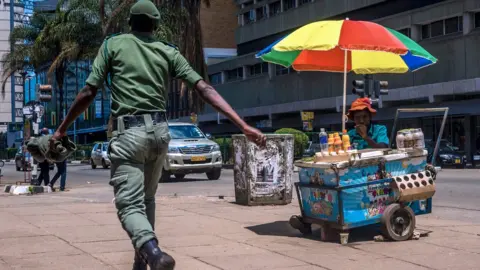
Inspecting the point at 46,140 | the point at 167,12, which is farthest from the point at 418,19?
the point at 46,140

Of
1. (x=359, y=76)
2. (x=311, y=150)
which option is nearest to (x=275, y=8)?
(x=359, y=76)

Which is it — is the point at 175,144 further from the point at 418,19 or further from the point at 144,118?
the point at 418,19

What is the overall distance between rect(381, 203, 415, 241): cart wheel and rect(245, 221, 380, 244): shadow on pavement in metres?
0.29

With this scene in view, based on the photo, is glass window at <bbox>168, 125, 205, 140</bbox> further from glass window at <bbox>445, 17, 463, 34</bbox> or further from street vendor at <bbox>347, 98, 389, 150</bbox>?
glass window at <bbox>445, 17, 463, 34</bbox>

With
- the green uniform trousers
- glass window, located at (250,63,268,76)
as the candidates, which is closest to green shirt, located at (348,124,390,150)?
the green uniform trousers

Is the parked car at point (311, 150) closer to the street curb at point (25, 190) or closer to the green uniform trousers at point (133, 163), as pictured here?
the street curb at point (25, 190)

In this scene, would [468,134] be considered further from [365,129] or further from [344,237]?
[344,237]

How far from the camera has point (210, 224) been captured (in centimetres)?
922

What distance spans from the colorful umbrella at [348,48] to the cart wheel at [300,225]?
1455 millimetres

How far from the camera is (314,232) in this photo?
27.3ft

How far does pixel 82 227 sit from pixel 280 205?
3856 millimetres

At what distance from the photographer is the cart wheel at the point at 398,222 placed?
732 centimetres

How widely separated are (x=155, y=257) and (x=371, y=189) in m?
3.64

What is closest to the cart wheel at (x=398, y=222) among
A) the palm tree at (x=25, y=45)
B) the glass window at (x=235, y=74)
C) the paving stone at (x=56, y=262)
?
the paving stone at (x=56, y=262)
